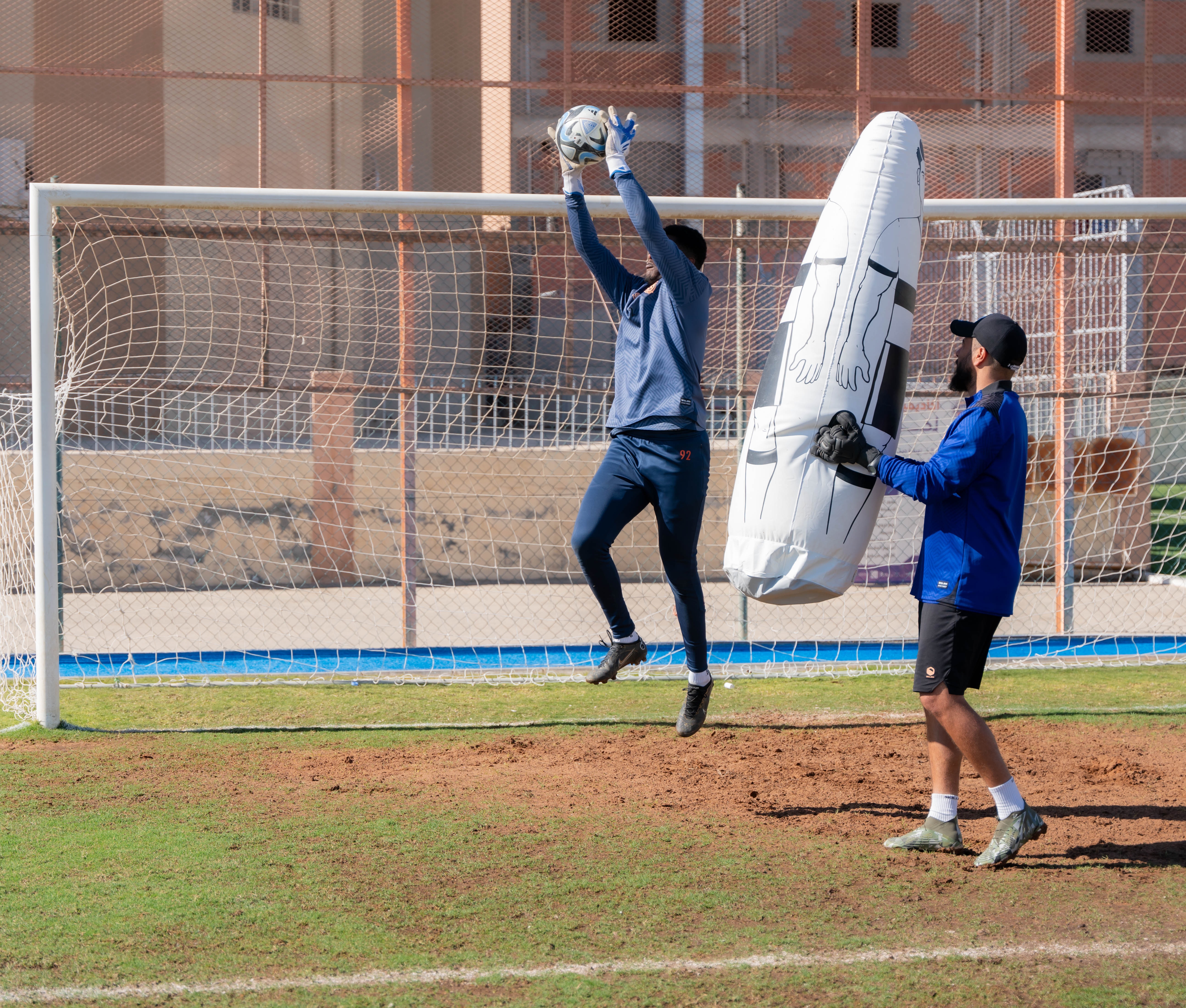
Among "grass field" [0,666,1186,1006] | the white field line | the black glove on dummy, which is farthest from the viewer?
the black glove on dummy

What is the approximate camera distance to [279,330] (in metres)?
12.0

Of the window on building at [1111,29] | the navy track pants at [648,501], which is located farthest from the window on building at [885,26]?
the navy track pants at [648,501]

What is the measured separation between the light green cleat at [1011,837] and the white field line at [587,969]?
0.66m

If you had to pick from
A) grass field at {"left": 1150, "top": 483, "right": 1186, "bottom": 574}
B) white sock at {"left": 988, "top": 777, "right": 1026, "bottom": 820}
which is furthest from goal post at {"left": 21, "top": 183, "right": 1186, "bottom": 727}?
white sock at {"left": 988, "top": 777, "right": 1026, "bottom": 820}

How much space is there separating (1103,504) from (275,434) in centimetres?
758

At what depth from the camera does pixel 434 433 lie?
1062cm

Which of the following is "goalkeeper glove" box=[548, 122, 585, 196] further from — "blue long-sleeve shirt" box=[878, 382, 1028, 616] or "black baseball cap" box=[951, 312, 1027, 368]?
"blue long-sleeve shirt" box=[878, 382, 1028, 616]

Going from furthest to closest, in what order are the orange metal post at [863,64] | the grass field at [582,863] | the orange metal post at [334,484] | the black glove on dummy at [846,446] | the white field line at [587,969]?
the orange metal post at [334,484]
the orange metal post at [863,64]
the black glove on dummy at [846,446]
the grass field at [582,863]
the white field line at [587,969]

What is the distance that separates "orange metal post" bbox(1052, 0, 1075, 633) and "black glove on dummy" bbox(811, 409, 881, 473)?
4626 mm

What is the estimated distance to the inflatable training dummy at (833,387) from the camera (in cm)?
453

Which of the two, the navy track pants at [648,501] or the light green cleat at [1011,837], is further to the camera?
the navy track pants at [648,501]

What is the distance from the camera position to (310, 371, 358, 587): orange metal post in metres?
10.5

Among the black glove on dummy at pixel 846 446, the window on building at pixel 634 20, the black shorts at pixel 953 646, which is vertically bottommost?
the black shorts at pixel 953 646

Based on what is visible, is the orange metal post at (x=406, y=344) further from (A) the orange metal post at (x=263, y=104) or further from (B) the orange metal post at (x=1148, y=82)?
(B) the orange metal post at (x=1148, y=82)
